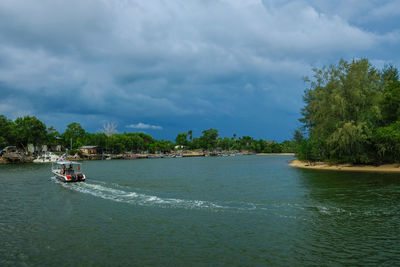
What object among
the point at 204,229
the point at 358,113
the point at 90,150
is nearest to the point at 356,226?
the point at 204,229

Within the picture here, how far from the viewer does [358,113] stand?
58125mm

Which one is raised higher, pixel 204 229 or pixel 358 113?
pixel 358 113

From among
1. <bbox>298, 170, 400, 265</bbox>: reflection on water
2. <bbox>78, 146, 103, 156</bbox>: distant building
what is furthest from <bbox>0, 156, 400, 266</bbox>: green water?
<bbox>78, 146, 103, 156</bbox>: distant building

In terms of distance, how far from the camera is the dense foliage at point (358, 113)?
54.3 metres

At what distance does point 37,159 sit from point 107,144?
63069 millimetres

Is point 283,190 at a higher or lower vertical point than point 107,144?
lower

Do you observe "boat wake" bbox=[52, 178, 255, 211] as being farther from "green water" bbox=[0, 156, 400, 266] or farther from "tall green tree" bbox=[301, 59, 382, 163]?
"tall green tree" bbox=[301, 59, 382, 163]

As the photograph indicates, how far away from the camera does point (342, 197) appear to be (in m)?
28.2

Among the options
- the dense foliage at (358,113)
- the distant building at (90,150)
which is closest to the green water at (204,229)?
the dense foliage at (358,113)

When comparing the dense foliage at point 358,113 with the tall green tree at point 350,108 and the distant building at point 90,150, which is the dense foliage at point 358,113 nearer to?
the tall green tree at point 350,108

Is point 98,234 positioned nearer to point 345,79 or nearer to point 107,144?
point 345,79

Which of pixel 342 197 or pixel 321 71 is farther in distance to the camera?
pixel 321 71

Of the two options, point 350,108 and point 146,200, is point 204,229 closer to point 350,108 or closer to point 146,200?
point 146,200

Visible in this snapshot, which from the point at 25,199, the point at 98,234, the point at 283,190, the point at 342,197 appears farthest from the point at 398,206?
the point at 25,199
